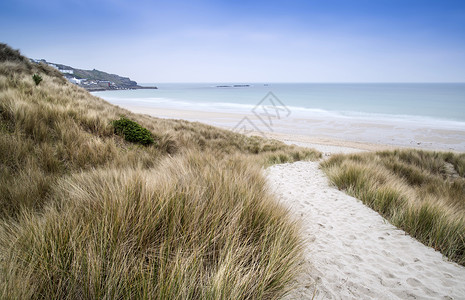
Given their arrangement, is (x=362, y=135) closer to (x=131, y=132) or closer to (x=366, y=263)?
(x=366, y=263)

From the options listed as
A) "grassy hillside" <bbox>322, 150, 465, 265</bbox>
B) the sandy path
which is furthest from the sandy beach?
"grassy hillside" <bbox>322, 150, 465, 265</bbox>

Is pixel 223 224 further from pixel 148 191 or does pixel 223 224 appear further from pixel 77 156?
pixel 77 156

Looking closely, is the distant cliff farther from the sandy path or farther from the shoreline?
the sandy path

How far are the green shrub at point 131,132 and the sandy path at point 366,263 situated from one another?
16.2ft

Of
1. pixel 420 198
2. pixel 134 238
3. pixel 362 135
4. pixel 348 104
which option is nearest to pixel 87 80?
pixel 348 104

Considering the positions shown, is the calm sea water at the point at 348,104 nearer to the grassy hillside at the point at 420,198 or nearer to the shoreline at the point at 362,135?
the shoreline at the point at 362,135

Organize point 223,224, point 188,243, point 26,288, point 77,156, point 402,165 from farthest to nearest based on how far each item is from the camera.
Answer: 1. point 402,165
2. point 77,156
3. point 223,224
4. point 188,243
5. point 26,288

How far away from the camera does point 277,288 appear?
1.72m

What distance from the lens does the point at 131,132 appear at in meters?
6.36

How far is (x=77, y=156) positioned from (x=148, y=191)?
9.31ft

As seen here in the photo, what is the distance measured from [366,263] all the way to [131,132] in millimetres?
6459

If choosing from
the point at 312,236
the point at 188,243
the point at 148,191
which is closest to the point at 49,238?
the point at 148,191

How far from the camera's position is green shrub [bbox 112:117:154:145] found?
6.28 metres

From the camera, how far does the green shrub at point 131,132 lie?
20.6 ft
